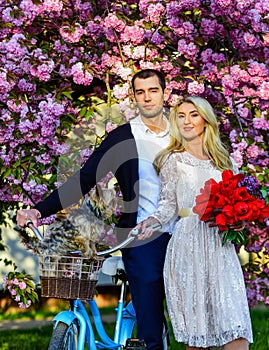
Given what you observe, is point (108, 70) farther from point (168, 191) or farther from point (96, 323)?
point (96, 323)

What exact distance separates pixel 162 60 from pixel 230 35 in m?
0.55

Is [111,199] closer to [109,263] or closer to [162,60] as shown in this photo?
[109,263]

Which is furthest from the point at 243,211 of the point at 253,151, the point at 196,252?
the point at 253,151

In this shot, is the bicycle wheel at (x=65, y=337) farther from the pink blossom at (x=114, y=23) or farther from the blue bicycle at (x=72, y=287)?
the pink blossom at (x=114, y=23)

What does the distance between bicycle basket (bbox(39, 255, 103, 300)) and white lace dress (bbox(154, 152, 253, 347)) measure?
1.97ft

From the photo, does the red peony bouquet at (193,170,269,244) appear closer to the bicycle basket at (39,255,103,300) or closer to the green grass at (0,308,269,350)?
the bicycle basket at (39,255,103,300)

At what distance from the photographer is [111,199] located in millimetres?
4039

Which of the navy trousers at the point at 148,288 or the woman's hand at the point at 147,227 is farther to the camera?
the navy trousers at the point at 148,288

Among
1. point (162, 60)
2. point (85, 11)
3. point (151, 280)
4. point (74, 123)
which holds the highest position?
point (85, 11)

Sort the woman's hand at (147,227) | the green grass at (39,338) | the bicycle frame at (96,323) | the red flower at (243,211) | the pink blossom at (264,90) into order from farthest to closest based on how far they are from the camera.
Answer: the green grass at (39,338) < the pink blossom at (264,90) < the woman's hand at (147,227) < the red flower at (243,211) < the bicycle frame at (96,323)

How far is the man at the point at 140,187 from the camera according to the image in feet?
14.7

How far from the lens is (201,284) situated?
4.36 meters

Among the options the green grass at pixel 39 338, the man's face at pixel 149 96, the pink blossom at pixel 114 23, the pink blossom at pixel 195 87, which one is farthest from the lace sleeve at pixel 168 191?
the green grass at pixel 39 338

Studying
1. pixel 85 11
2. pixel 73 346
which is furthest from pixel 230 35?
pixel 73 346
